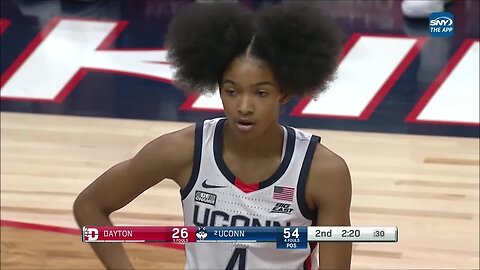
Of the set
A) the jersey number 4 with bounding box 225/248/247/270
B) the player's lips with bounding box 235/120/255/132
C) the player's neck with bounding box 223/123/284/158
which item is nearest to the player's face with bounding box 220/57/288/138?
the player's lips with bounding box 235/120/255/132

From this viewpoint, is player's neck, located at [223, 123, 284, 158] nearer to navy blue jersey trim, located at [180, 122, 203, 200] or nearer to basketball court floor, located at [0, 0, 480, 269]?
navy blue jersey trim, located at [180, 122, 203, 200]

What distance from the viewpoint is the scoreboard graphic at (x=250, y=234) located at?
176 cm

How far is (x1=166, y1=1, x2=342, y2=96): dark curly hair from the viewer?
2127mm

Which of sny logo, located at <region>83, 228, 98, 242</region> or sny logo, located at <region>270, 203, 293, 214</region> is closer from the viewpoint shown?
sny logo, located at <region>83, 228, 98, 242</region>

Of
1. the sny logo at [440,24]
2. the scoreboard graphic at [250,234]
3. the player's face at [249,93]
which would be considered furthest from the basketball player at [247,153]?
the scoreboard graphic at [250,234]

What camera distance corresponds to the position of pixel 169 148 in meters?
2.35

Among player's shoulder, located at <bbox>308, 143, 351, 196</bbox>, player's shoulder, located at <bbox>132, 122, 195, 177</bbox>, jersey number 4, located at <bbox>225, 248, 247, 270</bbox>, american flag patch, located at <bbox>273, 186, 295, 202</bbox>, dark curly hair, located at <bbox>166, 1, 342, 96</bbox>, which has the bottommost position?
jersey number 4, located at <bbox>225, 248, 247, 270</bbox>

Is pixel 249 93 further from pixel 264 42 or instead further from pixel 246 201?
pixel 246 201

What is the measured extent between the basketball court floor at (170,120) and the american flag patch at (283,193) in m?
1.77

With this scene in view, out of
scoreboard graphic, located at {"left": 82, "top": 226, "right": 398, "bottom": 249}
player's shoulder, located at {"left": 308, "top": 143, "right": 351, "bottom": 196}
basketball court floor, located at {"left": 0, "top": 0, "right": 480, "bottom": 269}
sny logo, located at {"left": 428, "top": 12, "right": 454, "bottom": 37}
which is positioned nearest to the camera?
scoreboard graphic, located at {"left": 82, "top": 226, "right": 398, "bottom": 249}

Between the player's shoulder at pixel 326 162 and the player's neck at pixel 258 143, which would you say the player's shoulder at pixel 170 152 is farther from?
the player's shoulder at pixel 326 162

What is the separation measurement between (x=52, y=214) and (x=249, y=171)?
2251 mm

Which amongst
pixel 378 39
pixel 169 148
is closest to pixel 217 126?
pixel 169 148

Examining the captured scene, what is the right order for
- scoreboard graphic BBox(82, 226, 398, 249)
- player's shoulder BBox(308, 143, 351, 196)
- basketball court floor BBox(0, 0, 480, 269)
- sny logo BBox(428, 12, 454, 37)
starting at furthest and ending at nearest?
basketball court floor BBox(0, 0, 480, 269)
player's shoulder BBox(308, 143, 351, 196)
sny logo BBox(428, 12, 454, 37)
scoreboard graphic BBox(82, 226, 398, 249)
